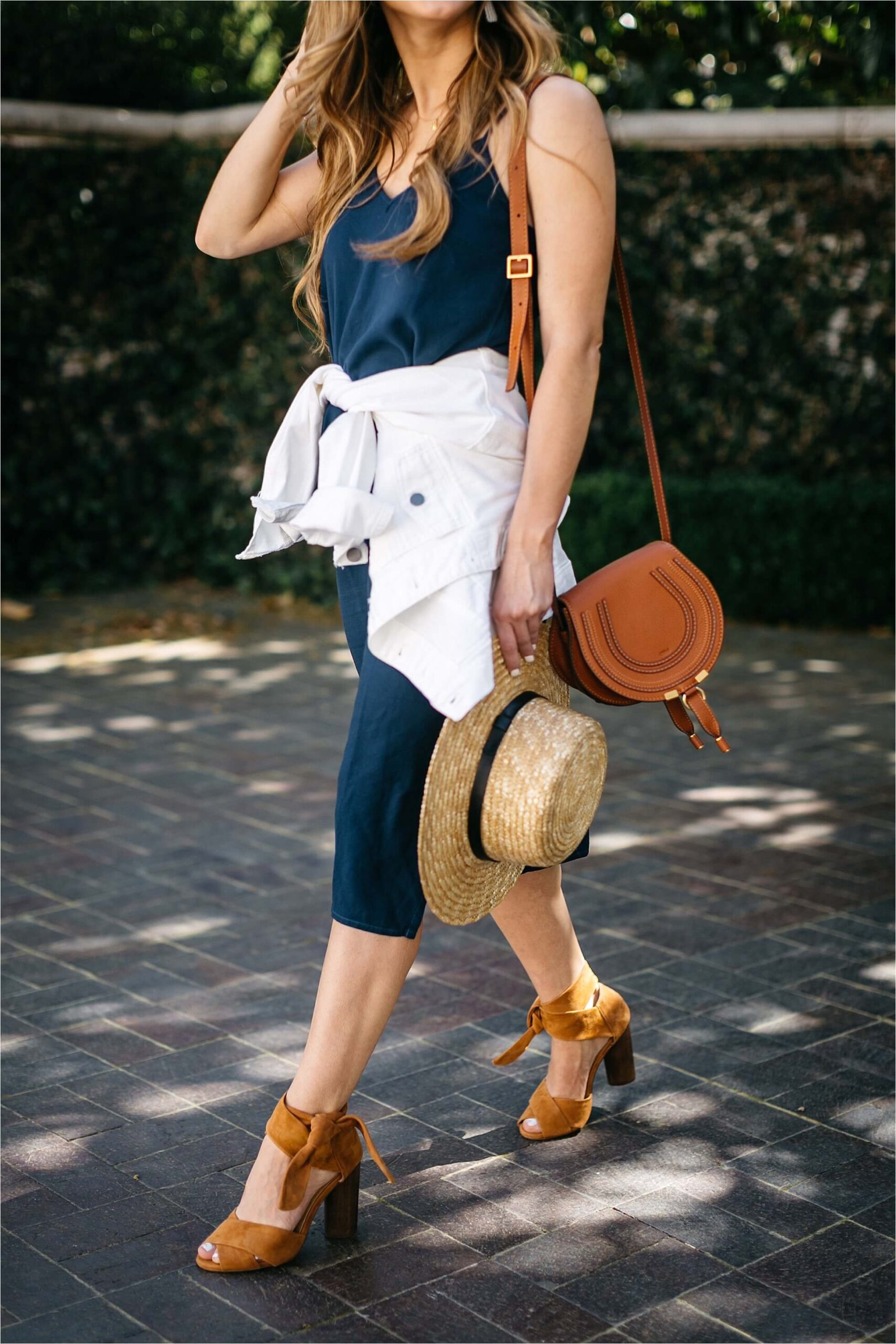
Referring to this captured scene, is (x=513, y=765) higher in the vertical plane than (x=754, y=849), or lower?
higher

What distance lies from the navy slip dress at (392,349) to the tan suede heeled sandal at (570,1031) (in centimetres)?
53

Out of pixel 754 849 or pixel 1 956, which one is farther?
pixel 754 849

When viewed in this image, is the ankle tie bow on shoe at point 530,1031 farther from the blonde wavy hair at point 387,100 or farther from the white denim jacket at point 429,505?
the blonde wavy hair at point 387,100

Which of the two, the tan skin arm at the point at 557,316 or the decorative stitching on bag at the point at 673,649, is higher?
the tan skin arm at the point at 557,316

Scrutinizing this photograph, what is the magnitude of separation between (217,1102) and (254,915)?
3.71 ft

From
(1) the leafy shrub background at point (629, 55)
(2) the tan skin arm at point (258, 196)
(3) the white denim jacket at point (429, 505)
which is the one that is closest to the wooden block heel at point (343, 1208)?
(3) the white denim jacket at point (429, 505)

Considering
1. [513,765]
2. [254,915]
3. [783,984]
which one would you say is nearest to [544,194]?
[513,765]

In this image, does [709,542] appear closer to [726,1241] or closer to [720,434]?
[720,434]

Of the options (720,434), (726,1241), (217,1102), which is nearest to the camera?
(726,1241)

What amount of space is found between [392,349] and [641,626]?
0.63 m

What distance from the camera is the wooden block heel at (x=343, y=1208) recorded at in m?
2.56

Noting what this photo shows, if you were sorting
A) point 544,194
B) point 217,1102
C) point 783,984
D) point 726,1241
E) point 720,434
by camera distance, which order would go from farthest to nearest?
1. point 720,434
2. point 783,984
3. point 217,1102
4. point 726,1241
5. point 544,194

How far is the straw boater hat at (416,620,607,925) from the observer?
7.91 ft

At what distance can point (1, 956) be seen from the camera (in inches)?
153
